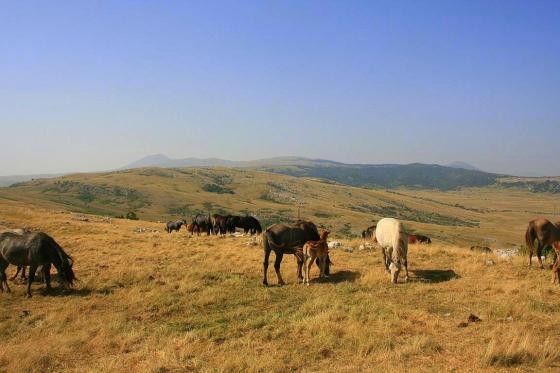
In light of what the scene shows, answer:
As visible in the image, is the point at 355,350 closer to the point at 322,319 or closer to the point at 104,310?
the point at 322,319

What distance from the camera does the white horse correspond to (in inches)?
579

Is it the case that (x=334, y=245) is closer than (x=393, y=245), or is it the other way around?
(x=393, y=245)

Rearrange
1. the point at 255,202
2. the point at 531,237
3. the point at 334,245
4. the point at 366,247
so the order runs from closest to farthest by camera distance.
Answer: the point at 531,237 < the point at 366,247 < the point at 334,245 < the point at 255,202

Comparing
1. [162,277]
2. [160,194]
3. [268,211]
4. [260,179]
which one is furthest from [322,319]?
[260,179]

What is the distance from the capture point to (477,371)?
7.45 metres

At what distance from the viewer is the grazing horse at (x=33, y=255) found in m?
15.1

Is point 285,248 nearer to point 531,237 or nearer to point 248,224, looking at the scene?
point 531,237

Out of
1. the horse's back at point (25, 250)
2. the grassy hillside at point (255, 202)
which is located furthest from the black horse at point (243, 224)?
the grassy hillside at point (255, 202)

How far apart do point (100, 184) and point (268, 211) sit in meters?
61.0

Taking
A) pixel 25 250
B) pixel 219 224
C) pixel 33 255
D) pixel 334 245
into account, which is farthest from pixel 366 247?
pixel 25 250

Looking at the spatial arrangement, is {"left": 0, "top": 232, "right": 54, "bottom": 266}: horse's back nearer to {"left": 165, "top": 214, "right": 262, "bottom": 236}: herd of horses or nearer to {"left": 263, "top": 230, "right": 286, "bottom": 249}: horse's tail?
{"left": 263, "top": 230, "right": 286, "bottom": 249}: horse's tail

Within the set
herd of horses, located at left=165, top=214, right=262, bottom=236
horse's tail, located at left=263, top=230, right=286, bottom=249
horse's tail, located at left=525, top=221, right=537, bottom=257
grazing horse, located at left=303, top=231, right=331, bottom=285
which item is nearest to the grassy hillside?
herd of horses, located at left=165, top=214, right=262, bottom=236

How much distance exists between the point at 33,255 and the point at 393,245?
13.3m

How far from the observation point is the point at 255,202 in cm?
11831
